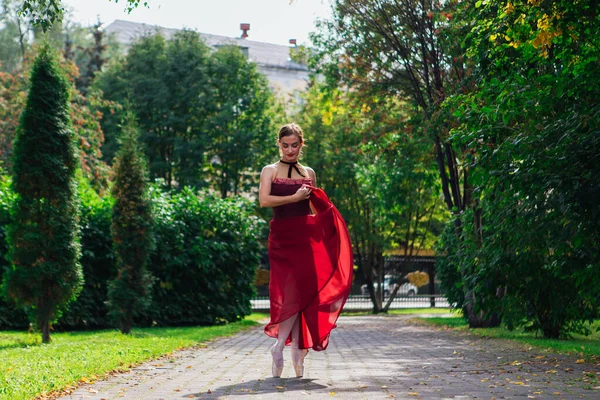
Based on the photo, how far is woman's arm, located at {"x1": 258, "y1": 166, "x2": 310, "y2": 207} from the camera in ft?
27.4

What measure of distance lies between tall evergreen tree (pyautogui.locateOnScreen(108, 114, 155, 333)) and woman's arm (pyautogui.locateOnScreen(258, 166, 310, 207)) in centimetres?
814

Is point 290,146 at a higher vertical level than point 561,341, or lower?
higher

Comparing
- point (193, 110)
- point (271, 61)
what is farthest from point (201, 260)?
point (271, 61)

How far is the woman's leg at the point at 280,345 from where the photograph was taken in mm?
8466

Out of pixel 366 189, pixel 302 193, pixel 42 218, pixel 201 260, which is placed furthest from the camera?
pixel 366 189

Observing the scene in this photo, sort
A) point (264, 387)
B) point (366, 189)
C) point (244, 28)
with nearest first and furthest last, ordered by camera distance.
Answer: point (264, 387)
point (366, 189)
point (244, 28)

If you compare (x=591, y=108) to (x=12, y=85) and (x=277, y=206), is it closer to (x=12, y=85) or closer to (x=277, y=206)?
(x=277, y=206)

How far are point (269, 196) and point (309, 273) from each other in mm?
844

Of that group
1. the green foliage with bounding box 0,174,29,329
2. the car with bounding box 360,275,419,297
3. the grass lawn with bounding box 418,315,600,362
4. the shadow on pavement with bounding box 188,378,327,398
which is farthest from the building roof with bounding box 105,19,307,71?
the shadow on pavement with bounding box 188,378,327,398

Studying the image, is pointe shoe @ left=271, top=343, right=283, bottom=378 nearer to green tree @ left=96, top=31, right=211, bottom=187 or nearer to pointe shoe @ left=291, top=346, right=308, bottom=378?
pointe shoe @ left=291, top=346, right=308, bottom=378

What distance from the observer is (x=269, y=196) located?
843cm

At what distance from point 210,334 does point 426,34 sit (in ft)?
29.6

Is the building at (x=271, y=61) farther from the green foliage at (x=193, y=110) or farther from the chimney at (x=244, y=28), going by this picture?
the green foliage at (x=193, y=110)

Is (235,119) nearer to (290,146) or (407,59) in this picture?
(407,59)
